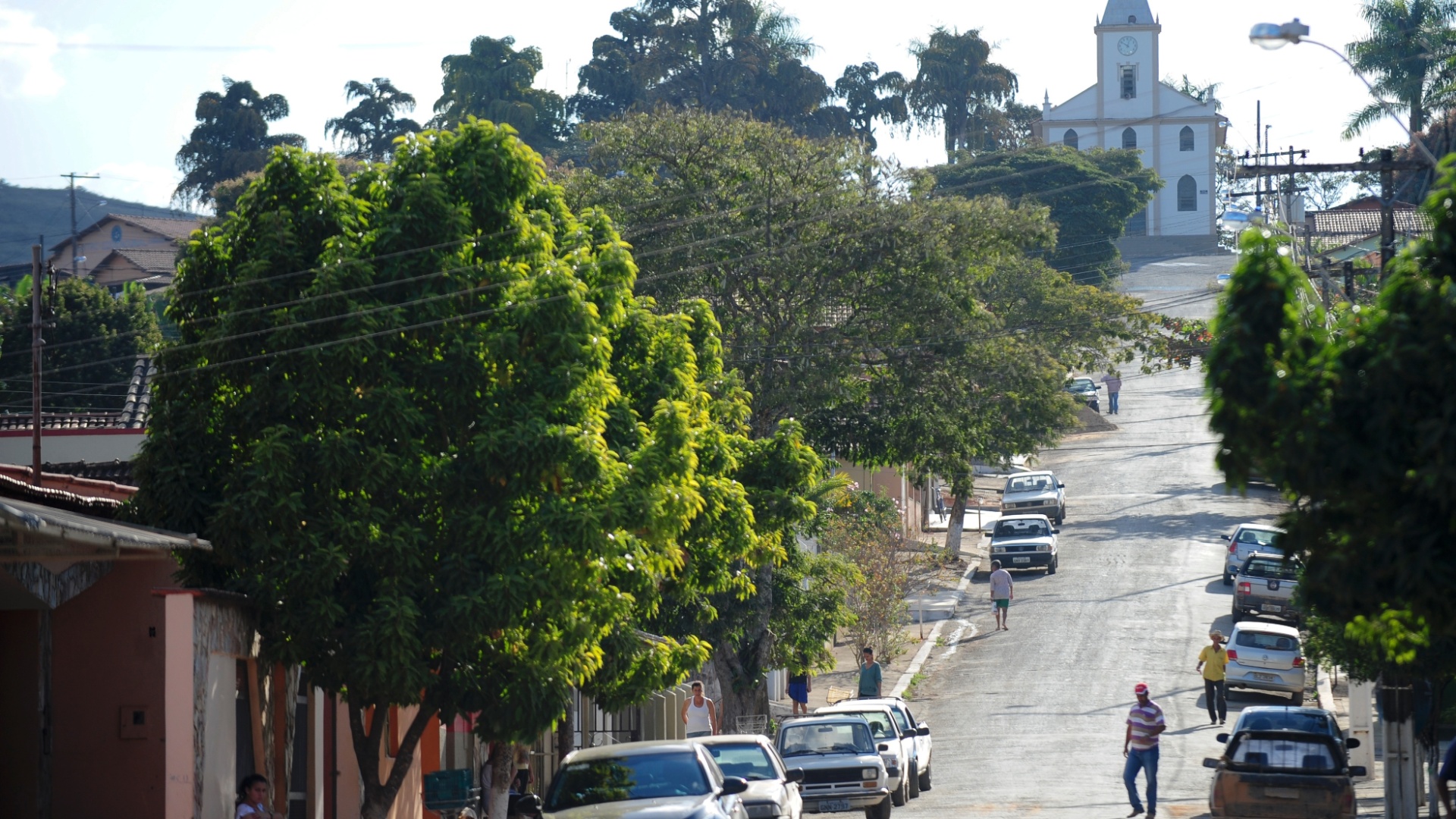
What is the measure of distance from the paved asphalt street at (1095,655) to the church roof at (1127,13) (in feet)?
209

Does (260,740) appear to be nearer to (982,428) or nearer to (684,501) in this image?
(684,501)

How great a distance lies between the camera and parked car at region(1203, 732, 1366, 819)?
693 inches

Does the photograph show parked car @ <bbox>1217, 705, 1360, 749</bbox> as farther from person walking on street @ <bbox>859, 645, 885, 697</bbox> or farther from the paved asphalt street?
person walking on street @ <bbox>859, 645, 885, 697</bbox>

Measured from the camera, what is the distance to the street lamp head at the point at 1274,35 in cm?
1322

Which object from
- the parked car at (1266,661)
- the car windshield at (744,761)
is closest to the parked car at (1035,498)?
the parked car at (1266,661)

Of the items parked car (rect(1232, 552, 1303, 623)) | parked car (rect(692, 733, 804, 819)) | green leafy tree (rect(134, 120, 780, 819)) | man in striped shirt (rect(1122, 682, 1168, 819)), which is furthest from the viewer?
parked car (rect(1232, 552, 1303, 623))

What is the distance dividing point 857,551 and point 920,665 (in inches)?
111

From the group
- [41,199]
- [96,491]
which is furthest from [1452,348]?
[41,199]

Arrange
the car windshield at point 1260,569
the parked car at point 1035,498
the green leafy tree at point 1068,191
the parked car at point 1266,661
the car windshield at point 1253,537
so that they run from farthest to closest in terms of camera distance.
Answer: the green leafy tree at point 1068,191
the parked car at point 1035,498
the car windshield at point 1253,537
the car windshield at point 1260,569
the parked car at point 1266,661

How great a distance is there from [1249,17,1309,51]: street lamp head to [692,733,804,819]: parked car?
822cm

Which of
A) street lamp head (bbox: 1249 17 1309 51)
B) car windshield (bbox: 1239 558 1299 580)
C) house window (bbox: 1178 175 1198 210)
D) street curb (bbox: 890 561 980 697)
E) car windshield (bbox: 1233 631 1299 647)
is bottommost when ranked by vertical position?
street curb (bbox: 890 561 980 697)

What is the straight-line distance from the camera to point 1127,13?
12500 cm

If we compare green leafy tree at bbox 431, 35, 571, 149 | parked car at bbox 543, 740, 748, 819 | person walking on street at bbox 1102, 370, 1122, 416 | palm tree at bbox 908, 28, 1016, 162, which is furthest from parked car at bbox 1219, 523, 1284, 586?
palm tree at bbox 908, 28, 1016, 162

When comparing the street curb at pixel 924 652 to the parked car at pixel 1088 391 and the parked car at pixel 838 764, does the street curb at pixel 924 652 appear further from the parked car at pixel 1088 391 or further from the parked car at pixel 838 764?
the parked car at pixel 1088 391
